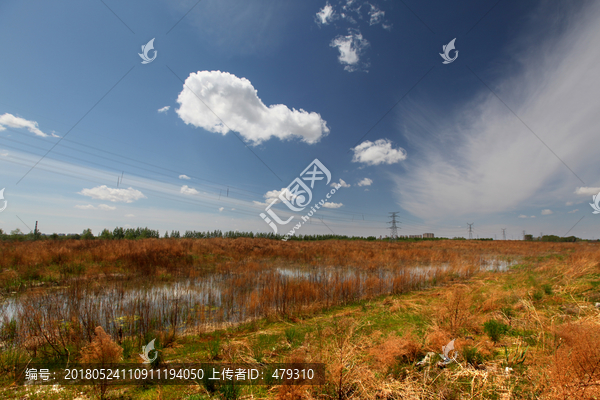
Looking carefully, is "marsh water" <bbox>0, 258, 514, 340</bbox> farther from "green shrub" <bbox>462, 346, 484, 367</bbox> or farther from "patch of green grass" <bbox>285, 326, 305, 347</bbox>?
"green shrub" <bbox>462, 346, 484, 367</bbox>

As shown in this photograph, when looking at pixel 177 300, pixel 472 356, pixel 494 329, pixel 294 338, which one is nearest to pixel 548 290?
pixel 494 329

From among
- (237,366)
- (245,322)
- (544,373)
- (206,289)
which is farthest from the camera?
(206,289)

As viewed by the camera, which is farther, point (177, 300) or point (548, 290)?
point (177, 300)

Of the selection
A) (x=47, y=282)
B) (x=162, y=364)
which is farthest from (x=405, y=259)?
(x=47, y=282)

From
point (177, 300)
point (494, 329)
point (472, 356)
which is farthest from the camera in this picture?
point (177, 300)

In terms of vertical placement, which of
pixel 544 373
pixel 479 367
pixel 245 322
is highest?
pixel 544 373

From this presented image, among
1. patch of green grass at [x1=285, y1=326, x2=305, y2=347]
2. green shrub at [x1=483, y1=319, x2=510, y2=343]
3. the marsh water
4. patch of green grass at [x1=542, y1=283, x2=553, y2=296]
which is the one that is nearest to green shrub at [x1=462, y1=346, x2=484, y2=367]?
green shrub at [x1=483, y1=319, x2=510, y2=343]

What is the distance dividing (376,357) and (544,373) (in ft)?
7.00

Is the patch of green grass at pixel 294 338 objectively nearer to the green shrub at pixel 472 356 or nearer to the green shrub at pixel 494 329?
the green shrub at pixel 472 356

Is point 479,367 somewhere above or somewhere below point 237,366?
above

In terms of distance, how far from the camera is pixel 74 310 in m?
7.34

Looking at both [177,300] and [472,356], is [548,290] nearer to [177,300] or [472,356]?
[472,356]

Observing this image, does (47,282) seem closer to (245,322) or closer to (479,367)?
(245,322)

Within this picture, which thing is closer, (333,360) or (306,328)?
(333,360)
